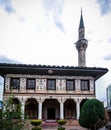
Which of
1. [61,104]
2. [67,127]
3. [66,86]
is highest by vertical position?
[66,86]

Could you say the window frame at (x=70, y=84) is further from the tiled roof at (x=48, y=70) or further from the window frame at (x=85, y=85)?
the window frame at (x=85, y=85)

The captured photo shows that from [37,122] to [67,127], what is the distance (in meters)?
3.34

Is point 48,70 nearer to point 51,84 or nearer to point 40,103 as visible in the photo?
point 51,84

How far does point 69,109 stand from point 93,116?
35.3 feet

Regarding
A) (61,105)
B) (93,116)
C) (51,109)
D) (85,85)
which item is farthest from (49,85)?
(93,116)

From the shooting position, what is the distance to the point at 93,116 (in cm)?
1636

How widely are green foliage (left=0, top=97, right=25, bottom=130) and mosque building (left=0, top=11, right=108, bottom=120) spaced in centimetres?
1662

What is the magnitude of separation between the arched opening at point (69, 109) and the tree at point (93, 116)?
959 centimetres

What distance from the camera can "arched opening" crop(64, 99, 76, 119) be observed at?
26.6 metres

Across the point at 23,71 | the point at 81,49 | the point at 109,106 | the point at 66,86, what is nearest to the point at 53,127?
the point at 66,86

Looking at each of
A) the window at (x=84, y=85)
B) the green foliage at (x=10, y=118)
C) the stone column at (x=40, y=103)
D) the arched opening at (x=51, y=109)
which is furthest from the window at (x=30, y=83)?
the green foliage at (x=10, y=118)

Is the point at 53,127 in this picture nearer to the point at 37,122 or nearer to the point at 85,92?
the point at 37,122

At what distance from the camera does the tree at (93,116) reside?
16.4 meters

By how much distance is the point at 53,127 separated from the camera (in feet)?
74.4
